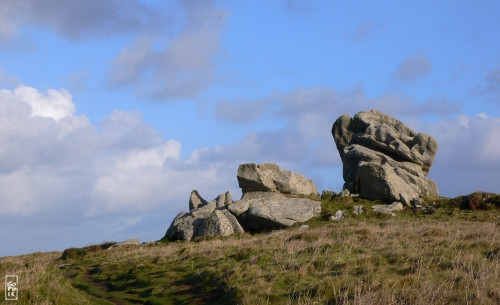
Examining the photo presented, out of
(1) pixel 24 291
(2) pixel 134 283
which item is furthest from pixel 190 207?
(1) pixel 24 291

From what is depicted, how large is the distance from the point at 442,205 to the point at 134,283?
36.4 meters

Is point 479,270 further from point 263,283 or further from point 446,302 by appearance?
point 263,283

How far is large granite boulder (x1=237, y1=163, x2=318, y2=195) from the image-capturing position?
185 ft

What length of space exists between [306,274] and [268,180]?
3570 cm

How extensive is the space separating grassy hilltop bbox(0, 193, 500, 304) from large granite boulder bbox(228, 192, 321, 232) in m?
12.5

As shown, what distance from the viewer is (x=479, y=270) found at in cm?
1772

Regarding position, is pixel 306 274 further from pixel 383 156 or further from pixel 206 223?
pixel 383 156

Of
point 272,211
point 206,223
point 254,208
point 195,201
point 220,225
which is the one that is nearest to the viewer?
point 220,225

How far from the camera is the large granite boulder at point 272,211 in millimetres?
48812

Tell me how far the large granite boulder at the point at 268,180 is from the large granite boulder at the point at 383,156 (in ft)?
21.7

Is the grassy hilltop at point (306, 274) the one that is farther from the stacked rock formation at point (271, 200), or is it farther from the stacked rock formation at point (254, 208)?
the stacked rock formation at point (271, 200)

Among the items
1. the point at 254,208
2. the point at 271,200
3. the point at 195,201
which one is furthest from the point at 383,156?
the point at 195,201

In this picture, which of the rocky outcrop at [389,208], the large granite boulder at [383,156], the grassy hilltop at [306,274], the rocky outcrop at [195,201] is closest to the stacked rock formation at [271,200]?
the rocky outcrop at [389,208]

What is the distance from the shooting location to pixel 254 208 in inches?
1984
